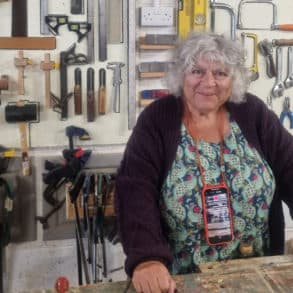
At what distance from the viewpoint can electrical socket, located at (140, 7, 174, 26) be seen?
97.9 inches

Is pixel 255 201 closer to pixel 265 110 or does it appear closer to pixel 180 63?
pixel 265 110

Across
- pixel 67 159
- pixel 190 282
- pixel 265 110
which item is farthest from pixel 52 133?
pixel 190 282

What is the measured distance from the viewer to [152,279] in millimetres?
1263

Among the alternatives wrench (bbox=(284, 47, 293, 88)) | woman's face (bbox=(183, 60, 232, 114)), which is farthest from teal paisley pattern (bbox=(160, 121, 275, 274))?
wrench (bbox=(284, 47, 293, 88))

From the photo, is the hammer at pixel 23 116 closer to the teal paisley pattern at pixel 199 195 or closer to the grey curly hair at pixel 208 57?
the grey curly hair at pixel 208 57

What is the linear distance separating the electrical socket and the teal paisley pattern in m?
1.09

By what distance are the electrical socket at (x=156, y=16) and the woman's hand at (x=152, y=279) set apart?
1554mm

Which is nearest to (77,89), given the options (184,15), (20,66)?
(20,66)

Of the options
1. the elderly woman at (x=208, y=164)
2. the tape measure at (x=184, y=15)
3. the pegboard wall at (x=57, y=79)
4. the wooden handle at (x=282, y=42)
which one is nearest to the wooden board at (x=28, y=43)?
the pegboard wall at (x=57, y=79)

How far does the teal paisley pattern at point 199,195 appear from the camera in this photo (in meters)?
1.54

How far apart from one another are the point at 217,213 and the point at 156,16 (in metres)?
1.34

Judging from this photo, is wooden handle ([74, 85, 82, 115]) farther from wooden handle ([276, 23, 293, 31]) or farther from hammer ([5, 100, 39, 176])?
wooden handle ([276, 23, 293, 31])

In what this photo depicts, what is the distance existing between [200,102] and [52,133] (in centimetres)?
119

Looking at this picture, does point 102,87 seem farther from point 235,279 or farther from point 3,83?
point 235,279
